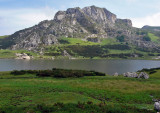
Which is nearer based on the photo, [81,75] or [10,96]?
[10,96]

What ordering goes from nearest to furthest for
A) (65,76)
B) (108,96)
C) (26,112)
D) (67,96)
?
(26,112), (67,96), (108,96), (65,76)

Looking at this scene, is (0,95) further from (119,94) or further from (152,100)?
(152,100)

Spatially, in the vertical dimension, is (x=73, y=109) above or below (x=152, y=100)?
above

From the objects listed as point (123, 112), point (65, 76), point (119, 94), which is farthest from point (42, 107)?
point (65, 76)

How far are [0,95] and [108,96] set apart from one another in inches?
1067

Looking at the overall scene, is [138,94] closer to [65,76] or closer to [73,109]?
[73,109]

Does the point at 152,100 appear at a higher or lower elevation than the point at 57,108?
lower

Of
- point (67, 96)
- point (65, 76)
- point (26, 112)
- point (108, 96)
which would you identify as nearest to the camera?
point (26, 112)

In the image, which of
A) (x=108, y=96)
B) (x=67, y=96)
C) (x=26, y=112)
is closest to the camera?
(x=26, y=112)

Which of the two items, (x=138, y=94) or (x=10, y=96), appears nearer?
(x=10, y=96)

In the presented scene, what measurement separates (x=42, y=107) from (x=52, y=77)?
38.1m

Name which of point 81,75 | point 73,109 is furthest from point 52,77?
point 73,109

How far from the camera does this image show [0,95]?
35.0 metres

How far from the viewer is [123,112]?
2305 centimetres
